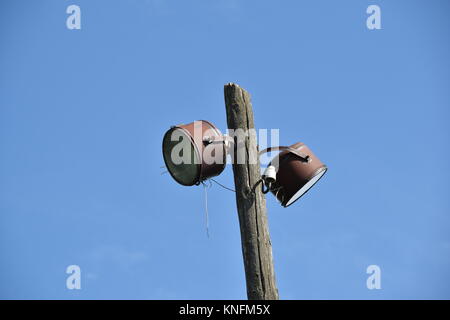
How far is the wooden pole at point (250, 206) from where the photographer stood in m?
4.60

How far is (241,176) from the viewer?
4906 millimetres

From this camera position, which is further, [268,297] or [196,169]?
[196,169]

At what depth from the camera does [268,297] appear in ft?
14.9

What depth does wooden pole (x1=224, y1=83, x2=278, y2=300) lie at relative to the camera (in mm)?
4602

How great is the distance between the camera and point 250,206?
15.8 ft
